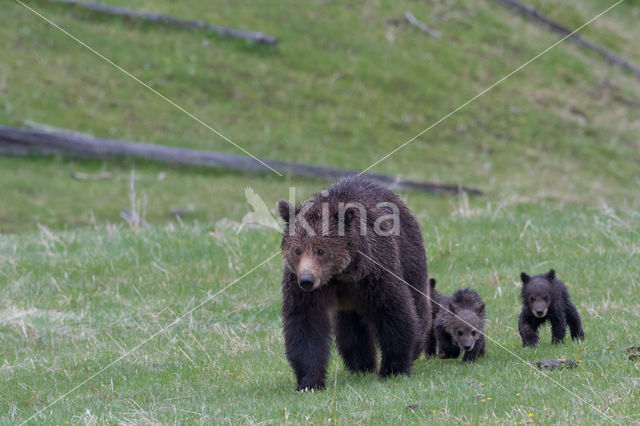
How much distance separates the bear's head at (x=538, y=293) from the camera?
323 inches

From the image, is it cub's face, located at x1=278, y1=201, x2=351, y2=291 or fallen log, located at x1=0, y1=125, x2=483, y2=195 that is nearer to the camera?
cub's face, located at x1=278, y1=201, x2=351, y2=291

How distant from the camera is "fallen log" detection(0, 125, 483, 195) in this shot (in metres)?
25.0

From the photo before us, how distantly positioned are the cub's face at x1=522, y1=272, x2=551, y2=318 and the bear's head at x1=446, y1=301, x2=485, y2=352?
477 mm

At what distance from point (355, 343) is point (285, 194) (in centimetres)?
1632

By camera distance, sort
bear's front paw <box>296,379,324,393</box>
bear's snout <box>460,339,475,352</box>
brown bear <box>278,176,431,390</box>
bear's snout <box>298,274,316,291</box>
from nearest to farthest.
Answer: bear's snout <box>298,274,316,291</box>
brown bear <box>278,176,431,390</box>
bear's front paw <box>296,379,324,393</box>
bear's snout <box>460,339,475,352</box>

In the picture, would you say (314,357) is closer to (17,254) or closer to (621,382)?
(621,382)

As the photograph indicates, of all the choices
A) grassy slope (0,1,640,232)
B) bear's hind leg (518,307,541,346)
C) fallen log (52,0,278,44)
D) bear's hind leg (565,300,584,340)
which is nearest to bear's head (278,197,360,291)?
bear's hind leg (518,307,541,346)

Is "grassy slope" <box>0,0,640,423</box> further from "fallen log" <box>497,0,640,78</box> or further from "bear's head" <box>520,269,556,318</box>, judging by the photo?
"fallen log" <box>497,0,640,78</box>

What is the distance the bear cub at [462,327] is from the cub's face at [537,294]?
1.52 ft

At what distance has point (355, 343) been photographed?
8180mm

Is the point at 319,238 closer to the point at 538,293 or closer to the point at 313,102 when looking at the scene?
the point at 538,293

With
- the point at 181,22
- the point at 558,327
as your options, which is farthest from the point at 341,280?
the point at 181,22

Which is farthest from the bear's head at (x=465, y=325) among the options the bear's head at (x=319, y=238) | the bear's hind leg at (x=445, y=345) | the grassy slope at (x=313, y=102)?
the grassy slope at (x=313, y=102)

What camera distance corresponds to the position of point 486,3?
40.5 meters
